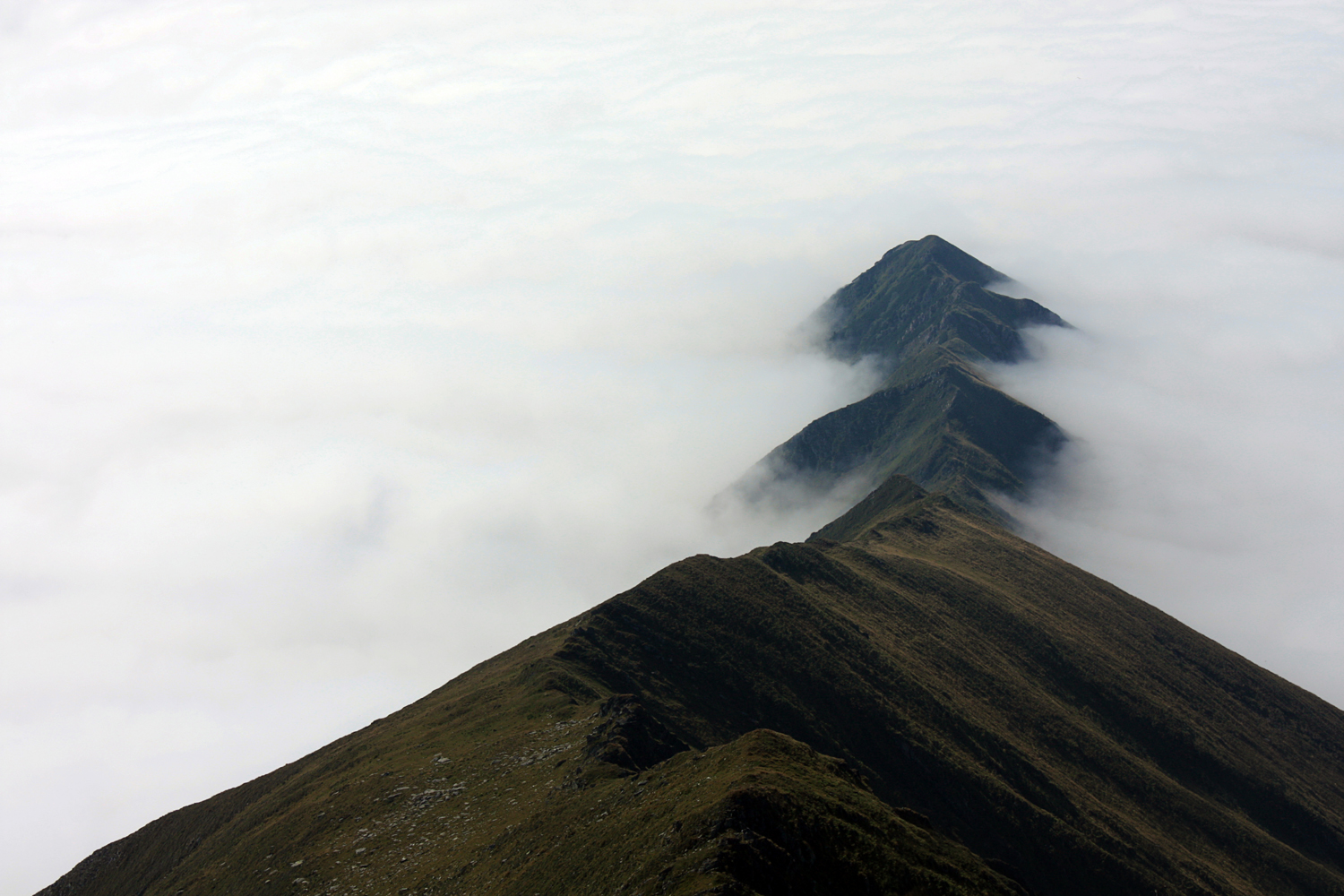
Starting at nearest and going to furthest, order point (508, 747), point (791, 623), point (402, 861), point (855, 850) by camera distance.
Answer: point (855, 850) → point (402, 861) → point (508, 747) → point (791, 623)

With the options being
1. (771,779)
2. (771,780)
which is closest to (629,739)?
(771,779)

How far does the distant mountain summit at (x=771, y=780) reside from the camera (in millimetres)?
76500

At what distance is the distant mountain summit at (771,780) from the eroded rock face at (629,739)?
42 cm

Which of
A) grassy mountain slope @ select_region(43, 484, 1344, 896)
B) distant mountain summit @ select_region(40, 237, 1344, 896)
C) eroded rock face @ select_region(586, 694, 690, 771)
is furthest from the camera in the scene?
eroded rock face @ select_region(586, 694, 690, 771)

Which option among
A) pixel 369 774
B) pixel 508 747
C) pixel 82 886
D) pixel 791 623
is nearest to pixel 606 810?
pixel 508 747

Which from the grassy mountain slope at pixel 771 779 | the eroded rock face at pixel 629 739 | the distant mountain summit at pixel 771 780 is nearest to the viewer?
the distant mountain summit at pixel 771 780

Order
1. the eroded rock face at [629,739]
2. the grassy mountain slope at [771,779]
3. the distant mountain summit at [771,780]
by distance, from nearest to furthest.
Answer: the distant mountain summit at [771,780], the grassy mountain slope at [771,779], the eroded rock face at [629,739]

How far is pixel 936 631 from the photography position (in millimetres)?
192250

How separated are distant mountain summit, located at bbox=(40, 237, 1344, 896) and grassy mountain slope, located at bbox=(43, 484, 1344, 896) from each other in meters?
0.39

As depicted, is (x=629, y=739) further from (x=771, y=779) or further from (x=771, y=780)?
(x=771, y=780)

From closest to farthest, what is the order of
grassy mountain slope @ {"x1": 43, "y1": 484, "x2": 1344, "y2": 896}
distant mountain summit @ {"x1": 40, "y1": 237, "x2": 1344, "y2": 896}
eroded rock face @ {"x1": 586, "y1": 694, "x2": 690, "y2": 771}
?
distant mountain summit @ {"x1": 40, "y1": 237, "x2": 1344, "y2": 896}, grassy mountain slope @ {"x1": 43, "y1": 484, "x2": 1344, "y2": 896}, eroded rock face @ {"x1": 586, "y1": 694, "x2": 690, "y2": 771}

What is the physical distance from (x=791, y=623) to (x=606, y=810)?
88515mm

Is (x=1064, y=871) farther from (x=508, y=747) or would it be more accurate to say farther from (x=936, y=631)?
(x=508, y=747)

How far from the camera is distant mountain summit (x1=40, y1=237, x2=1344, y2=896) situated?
251ft
